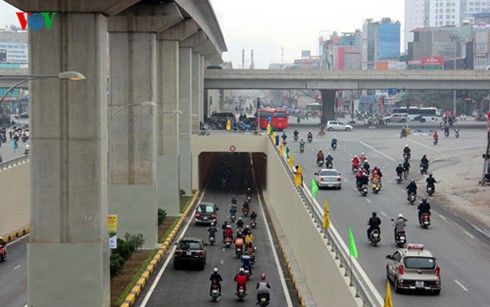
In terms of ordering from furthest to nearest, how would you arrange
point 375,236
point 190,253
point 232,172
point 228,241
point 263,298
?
point 232,172
point 228,241
point 190,253
point 375,236
point 263,298

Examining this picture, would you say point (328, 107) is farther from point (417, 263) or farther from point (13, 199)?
point (417, 263)

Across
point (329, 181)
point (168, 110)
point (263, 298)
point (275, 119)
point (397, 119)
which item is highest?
point (168, 110)

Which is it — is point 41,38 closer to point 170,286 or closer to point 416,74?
point 170,286

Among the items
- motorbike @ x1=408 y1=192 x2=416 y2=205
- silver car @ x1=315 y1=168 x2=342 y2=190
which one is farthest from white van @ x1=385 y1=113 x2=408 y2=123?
motorbike @ x1=408 y1=192 x2=416 y2=205

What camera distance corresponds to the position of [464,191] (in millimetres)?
51875

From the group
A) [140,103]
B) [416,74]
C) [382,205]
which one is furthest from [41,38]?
[416,74]

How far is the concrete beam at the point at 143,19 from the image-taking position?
39.3 m

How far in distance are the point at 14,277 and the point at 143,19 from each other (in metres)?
12.2

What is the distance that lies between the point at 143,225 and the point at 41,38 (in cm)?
1554

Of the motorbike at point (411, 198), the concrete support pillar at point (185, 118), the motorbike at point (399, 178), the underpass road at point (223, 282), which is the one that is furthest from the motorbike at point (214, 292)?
the concrete support pillar at point (185, 118)

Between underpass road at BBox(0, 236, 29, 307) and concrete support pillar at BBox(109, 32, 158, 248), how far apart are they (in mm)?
4537

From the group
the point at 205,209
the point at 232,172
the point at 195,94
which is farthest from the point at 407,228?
the point at 232,172

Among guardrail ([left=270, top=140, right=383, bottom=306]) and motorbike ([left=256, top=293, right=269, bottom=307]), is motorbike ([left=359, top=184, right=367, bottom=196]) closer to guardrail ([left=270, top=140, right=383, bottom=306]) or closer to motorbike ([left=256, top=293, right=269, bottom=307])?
guardrail ([left=270, top=140, right=383, bottom=306])

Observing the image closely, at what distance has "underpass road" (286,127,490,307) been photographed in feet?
85.1
